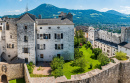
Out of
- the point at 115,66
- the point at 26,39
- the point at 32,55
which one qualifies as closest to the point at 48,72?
the point at 32,55

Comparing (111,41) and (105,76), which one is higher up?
(111,41)

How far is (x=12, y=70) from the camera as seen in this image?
24.4 meters

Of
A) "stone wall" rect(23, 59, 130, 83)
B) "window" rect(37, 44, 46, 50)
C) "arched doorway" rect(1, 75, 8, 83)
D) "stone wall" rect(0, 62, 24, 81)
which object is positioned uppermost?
"window" rect(37, 44, 46, 50)

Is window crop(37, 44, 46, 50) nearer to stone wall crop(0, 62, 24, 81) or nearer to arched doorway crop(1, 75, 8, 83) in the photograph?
stone wall crop(0, 62, 24, 81)

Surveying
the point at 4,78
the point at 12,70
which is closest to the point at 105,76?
the point at 12,70

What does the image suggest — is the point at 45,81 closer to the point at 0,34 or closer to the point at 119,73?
the point at 119,73

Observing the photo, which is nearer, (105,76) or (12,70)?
(105,76)

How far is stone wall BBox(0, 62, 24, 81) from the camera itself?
24141 millimetres

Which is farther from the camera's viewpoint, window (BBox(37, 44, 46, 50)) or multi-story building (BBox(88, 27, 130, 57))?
multi-story building (BBox(88, 27, 130, 57))

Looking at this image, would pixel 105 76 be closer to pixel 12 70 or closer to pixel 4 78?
pixel 12 70

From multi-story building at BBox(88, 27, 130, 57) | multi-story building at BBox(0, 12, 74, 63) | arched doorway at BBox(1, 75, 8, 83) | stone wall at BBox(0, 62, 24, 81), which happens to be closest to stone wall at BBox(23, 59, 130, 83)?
stone wall at BBox(0, 62, 24, 81)

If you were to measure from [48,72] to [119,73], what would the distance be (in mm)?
13441

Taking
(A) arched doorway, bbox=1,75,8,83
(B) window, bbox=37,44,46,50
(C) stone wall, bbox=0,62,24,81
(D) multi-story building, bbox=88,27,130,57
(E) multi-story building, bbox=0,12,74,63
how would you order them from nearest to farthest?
1. (C) stone wall, bbox=0,62,24,81
2. (A) arched doorway, bbox=1,75,8,83
3. (E) multi-story building, bbox=0,12,74,63
4. (B) window, bbox=37,44,46,50
5. (D) multi-story building, bbox=88,27,130,57

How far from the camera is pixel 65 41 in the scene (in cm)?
3084
